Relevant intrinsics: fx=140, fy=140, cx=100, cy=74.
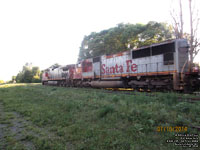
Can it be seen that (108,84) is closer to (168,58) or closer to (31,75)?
(168,58)

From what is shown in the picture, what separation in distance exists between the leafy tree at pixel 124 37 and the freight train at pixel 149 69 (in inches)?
341

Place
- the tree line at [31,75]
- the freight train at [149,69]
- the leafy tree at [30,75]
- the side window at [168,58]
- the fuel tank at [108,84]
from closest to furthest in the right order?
the freight train at [149,69], the side window at [168,58], the fuel tank at [108,84], the tree line at [31,75], the leafy tree at [30,75]

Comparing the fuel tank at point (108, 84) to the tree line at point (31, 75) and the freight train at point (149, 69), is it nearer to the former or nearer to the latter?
the freight train at point (149, 69)

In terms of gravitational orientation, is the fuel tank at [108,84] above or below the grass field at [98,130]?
above

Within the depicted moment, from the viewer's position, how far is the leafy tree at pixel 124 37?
66.6ft

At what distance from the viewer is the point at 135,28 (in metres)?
22.2

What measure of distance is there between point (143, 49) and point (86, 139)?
31.9 ft

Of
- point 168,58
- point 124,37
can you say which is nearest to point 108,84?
point 168,58

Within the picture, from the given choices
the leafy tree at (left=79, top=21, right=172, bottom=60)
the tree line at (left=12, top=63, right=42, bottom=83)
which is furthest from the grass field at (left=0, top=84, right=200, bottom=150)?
the tree line at (left=12, top=63, right=42, bottom=83)

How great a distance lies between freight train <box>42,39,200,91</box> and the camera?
9312 millimetres

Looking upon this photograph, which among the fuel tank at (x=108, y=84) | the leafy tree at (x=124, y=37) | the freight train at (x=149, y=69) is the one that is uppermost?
the leafy tree at (x=124, y=37)

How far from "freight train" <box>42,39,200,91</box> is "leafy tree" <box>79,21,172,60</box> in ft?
28.4

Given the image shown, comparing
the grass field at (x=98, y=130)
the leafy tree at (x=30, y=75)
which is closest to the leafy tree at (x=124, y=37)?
the grass field at (x=98, y=130)

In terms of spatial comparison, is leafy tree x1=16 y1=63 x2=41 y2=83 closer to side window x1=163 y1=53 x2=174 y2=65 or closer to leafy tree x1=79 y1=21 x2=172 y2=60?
leafy tree x1=79 y1=21 x2=172 y2=60
